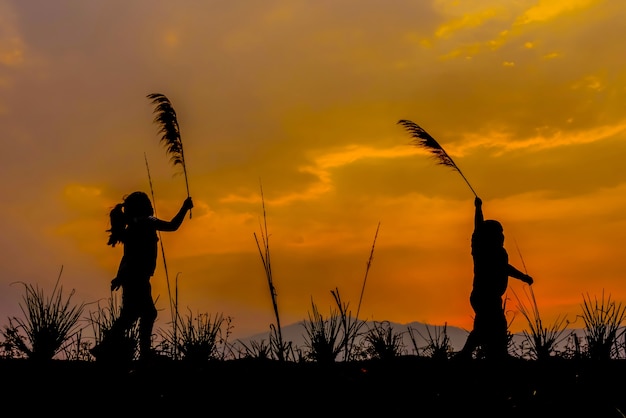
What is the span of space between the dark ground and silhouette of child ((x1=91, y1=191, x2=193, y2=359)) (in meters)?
0.61

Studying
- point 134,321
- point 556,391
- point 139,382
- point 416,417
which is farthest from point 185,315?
point 556,391

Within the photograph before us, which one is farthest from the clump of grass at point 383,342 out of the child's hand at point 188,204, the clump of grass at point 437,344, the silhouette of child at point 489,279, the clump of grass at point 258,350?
the child's hand at point 188,204

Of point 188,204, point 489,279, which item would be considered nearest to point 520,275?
point 489,279

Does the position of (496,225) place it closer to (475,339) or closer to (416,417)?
(475,339)

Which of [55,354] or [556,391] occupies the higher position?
[55,354]

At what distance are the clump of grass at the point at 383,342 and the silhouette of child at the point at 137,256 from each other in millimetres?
2540

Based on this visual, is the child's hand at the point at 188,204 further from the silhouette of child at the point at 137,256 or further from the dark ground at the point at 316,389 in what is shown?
the dark ground at the point at 316,389

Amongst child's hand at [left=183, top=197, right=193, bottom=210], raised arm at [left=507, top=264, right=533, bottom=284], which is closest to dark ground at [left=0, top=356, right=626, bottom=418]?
raised arm at [left=507, top=264, right=533, bottom=284]

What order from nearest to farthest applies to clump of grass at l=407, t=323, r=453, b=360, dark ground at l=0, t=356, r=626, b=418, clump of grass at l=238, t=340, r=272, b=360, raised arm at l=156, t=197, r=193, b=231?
dark ground at l=0, t=356, r=626, b=418
clump of grass at l=238, t=340, r=272, b=360
clump of grass at l=407, t=323, r=453, b=360
raised arm at l=156, t=197, r=193, b=231

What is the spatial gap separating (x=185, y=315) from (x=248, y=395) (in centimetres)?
195

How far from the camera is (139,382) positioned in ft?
22.1

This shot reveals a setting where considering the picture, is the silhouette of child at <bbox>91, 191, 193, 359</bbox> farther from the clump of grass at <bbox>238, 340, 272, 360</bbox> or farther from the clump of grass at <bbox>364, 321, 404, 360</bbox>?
the clump of grass at <bbox>364, 321, 404, 360</bbox>

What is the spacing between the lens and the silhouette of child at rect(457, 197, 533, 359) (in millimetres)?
7969

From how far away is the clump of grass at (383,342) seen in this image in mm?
8078
